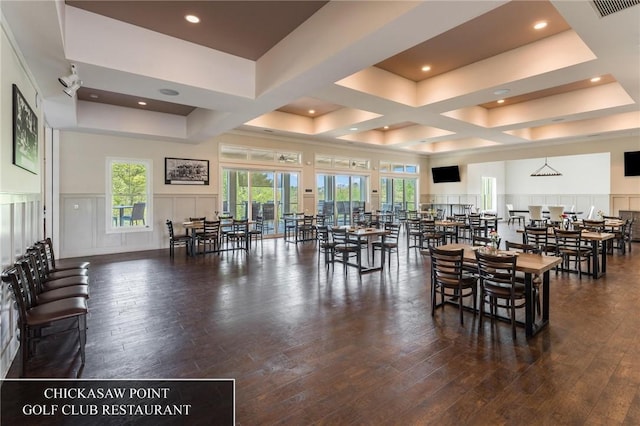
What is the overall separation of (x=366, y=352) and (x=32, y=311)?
2.82 meters

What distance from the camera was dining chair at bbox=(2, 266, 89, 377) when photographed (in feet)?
8.21

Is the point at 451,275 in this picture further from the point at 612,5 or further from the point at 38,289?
the point at 38,289

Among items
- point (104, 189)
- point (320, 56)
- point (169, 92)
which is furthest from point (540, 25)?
point (104, 189)

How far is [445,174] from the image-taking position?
47.8 feet

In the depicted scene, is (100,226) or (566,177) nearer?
(100,226)

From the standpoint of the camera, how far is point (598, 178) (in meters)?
14.1

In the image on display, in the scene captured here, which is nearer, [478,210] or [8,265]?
[8,265]

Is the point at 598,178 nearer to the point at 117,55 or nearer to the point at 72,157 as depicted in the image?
the point at 117,55

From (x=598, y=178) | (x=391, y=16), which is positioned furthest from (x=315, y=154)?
(x=598, y=178)

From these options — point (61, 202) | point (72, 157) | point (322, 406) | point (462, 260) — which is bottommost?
point (322, 406)

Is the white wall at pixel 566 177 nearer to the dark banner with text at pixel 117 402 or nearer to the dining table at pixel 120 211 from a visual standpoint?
the dark banner with text at pixel 117 402

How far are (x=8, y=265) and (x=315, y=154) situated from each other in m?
9.23

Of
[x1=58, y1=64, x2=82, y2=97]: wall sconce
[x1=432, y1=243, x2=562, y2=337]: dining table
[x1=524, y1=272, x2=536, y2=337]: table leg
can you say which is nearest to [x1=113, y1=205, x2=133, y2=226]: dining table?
[x1=58, y1=64, x2=82, y2=97]: wall sconce

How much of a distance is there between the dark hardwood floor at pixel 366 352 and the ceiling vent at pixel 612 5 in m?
3.18
